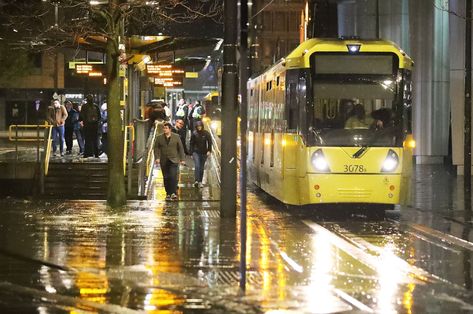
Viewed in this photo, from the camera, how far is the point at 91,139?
77.3 feet

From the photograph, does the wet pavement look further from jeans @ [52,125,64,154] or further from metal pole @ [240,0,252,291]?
jeans @ [52,125,64,154]

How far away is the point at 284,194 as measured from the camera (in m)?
17.0

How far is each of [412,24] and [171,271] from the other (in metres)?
30.2

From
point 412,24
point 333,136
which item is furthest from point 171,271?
point 412,24

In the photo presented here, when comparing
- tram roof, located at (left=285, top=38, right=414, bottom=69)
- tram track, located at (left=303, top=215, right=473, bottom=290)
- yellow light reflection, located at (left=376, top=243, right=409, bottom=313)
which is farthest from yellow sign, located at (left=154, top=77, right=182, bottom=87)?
yellow light reflection, located at (left=376, top=243, right=409, bottom=313)

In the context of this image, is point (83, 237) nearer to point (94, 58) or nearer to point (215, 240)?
point (215, 240)

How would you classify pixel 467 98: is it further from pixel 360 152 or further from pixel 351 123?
pixel 360 152

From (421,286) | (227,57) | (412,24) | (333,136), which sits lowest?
(421,286)

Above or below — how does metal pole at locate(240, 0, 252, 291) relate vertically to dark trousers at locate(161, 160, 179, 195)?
above

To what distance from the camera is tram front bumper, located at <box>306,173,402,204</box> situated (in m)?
16.2

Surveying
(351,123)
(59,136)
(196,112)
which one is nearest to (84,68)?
(59,136)

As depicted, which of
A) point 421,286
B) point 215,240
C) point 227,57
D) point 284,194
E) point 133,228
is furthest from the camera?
point 284,194

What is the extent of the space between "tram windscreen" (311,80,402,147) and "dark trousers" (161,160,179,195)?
4417 millimetres

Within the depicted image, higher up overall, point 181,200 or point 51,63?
point 51,63
